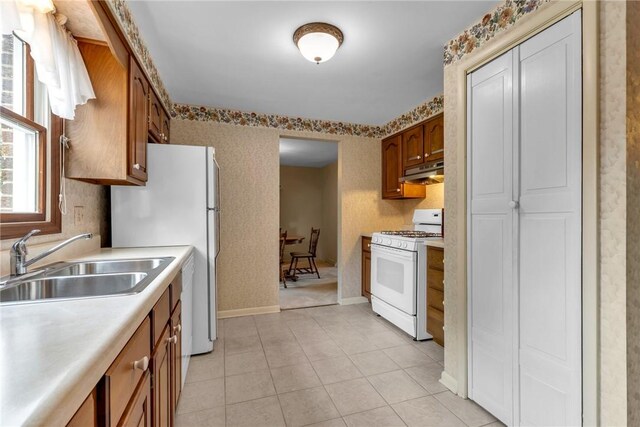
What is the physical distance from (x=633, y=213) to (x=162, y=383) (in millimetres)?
2040

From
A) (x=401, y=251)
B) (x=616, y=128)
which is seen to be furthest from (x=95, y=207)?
(x=616, y=128)

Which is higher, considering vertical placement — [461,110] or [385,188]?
[461,110]

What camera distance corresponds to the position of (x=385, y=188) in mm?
3910

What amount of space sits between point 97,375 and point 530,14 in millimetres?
2210

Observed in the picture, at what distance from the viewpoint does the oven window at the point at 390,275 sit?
9.50 feet

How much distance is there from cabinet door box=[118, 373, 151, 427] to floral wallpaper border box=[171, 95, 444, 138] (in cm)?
289

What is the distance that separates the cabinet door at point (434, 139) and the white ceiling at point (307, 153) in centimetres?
147

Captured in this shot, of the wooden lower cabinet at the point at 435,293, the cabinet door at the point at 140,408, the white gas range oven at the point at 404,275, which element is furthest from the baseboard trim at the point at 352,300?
the cabinet door at the point at 140,408

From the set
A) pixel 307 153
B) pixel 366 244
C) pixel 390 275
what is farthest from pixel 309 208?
pixel 390 275

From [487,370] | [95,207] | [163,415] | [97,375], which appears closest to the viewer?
[97,375]

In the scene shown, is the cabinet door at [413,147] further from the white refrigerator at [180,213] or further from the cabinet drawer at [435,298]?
the white refrigerator at [180,213]

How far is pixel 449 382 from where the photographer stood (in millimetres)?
1993

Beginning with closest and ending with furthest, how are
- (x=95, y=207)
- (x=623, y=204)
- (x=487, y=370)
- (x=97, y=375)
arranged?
(x=97, y=375) → (x=623, y=204) → (x=487, y=370) → (x=95, y=207)

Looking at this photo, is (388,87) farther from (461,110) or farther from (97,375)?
(97,375)
